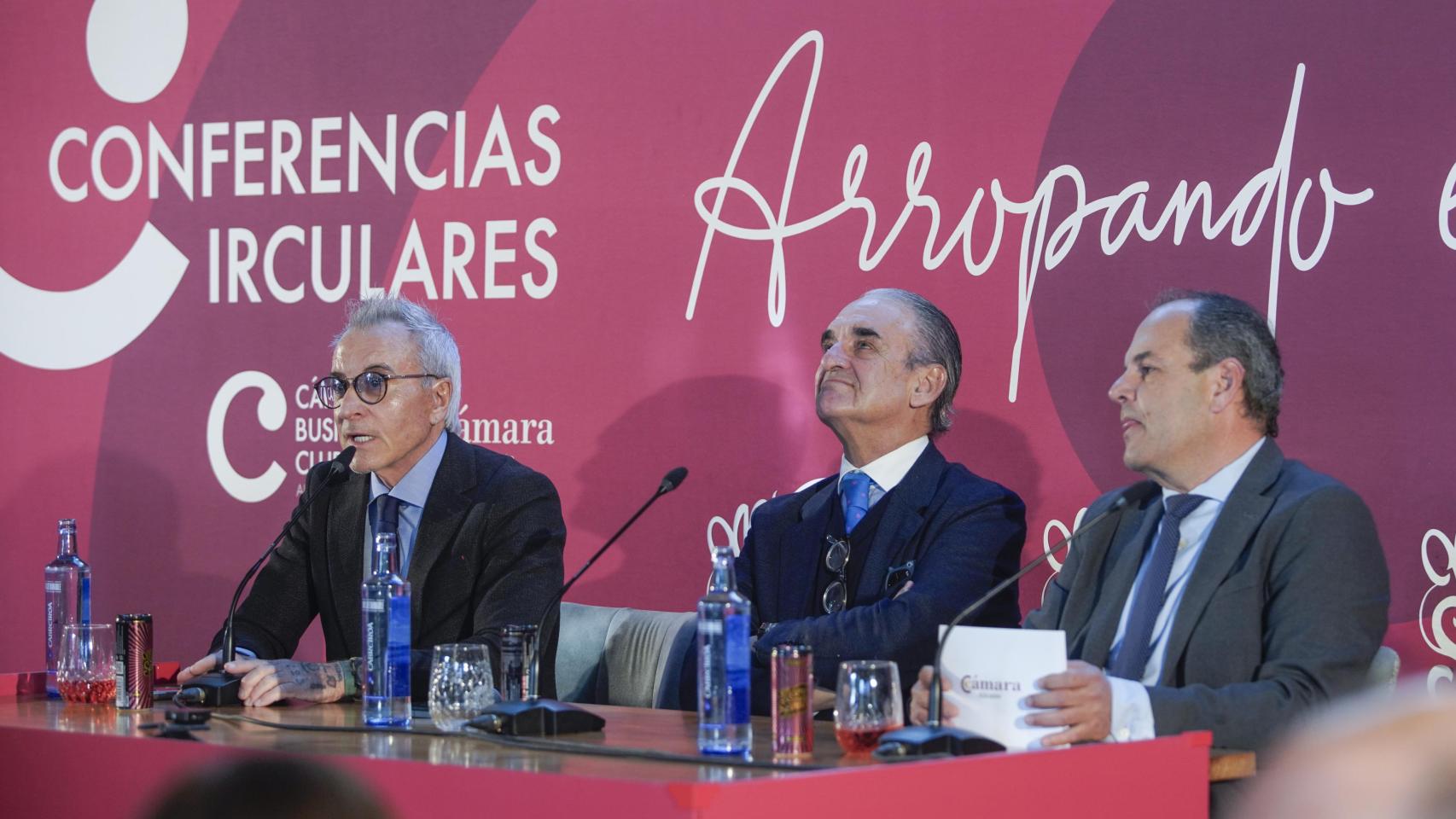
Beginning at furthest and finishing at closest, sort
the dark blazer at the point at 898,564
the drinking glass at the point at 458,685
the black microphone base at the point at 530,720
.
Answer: the dark blazer at the point at 898,564 → the drinking glass at the point at 458,685 → the black microphone base at the point at 530,720

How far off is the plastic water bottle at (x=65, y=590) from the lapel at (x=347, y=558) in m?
0.51

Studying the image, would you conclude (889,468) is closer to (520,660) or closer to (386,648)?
(520,660)

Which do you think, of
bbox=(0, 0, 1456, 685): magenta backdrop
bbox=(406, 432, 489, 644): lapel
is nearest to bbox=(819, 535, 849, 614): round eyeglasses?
bbox=(0, 0, 1456, 685): magenta backdrop

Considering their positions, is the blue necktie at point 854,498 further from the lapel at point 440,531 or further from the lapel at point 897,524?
the lapel at point 440,531

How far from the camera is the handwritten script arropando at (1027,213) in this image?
3607 millimetres

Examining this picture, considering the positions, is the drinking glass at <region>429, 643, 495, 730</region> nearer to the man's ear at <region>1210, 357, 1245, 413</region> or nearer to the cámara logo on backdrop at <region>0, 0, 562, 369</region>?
the man's ear at <region>1210, 357, 1245, 413</region>

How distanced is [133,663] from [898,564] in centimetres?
148

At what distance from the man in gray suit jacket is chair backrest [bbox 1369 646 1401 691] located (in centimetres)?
5

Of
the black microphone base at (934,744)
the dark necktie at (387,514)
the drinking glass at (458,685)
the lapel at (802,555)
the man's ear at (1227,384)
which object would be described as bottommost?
the black microphone base at (934,744)

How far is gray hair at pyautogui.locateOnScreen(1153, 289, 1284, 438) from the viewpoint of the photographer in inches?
118

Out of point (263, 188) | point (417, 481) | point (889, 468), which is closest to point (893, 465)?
point (889, 468)

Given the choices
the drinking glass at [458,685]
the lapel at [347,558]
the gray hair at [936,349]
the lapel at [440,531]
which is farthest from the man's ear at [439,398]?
the drinking glass at [458,685]

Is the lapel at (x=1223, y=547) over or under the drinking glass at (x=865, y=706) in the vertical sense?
over

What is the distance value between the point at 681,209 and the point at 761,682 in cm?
154
